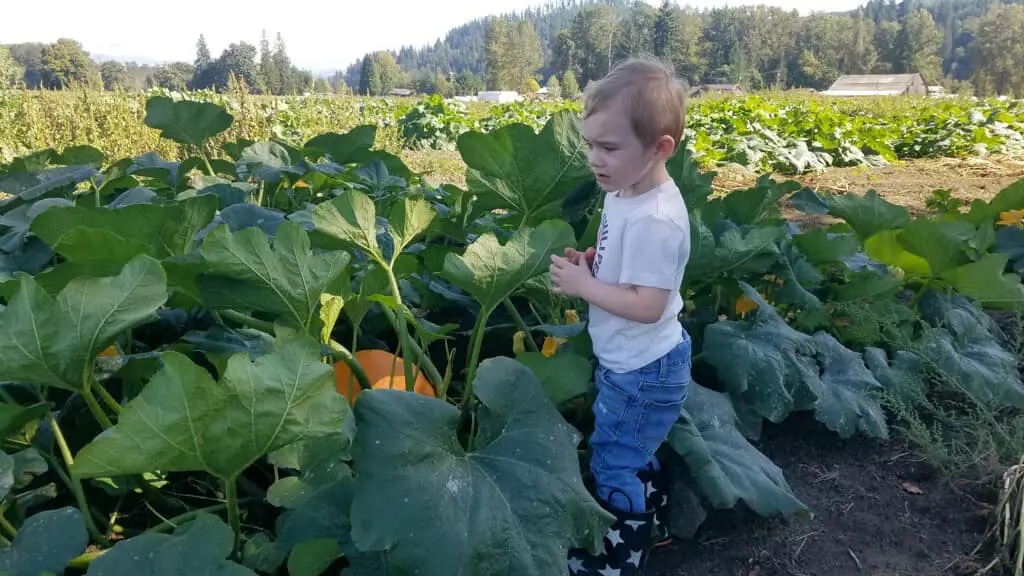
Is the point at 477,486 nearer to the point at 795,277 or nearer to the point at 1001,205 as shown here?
the point at 795,277

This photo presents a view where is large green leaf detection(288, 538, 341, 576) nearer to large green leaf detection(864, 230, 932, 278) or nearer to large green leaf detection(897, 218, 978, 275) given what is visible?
large green leaf detection(897, 218, 978, 275)

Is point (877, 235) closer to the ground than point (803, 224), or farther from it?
farther from it

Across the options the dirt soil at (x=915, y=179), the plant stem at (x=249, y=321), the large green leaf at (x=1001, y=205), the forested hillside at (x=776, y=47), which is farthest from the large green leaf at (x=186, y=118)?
the forested hillside at (x=776, y=47)

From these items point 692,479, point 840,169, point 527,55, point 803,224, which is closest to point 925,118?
point 840,169

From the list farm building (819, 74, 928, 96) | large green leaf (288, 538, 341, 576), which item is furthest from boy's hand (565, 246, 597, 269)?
farm building (819, 74, 928, 96)

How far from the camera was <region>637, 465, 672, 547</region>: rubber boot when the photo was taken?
1.47 metres

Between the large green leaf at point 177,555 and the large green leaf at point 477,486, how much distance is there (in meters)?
0.15

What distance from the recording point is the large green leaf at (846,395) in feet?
5.83

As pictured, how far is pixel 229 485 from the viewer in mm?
991

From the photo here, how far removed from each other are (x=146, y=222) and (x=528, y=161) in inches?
30.8

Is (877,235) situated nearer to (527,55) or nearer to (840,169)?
(840,169)

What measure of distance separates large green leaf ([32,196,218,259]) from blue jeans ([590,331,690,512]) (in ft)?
2.56

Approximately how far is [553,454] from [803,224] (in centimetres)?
387

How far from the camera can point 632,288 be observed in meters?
1.30
